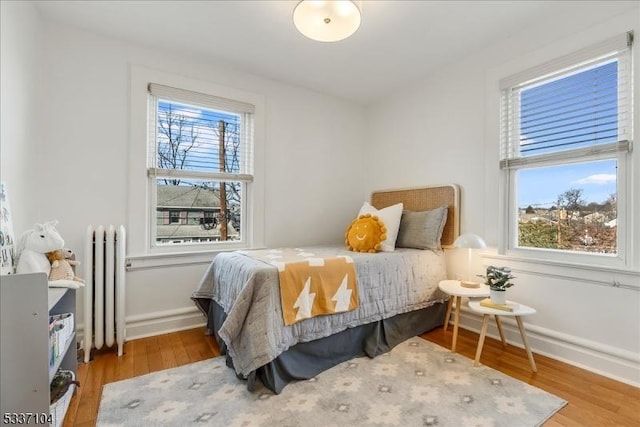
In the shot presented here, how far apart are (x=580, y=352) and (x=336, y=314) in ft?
5.29

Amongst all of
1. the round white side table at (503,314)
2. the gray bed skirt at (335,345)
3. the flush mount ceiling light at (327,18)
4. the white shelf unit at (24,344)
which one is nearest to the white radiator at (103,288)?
the gray bed skirt at (335,345)

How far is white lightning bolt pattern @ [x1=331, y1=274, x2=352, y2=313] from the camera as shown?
1.91 meters

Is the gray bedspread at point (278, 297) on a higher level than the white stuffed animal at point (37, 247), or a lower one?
lower

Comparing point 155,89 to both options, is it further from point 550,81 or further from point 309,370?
point 550,81

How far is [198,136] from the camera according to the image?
8.85 feet

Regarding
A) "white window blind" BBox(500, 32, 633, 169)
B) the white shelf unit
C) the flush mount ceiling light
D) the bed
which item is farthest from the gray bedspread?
the flush mount ceiling light

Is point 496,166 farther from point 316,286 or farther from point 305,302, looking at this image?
point 305,302

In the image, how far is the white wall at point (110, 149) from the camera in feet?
6.88

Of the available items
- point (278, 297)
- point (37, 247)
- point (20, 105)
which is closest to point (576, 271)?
point (278, 297)

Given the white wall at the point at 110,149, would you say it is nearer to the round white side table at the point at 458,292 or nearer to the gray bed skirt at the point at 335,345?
the gray bed skirt at the point at 335,345

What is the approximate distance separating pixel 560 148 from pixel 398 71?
5.03ft

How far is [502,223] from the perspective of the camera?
7.68ft

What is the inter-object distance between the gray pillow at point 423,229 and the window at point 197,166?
156 cm

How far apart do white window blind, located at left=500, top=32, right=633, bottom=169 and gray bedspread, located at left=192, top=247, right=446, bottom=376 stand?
3.66 feet
